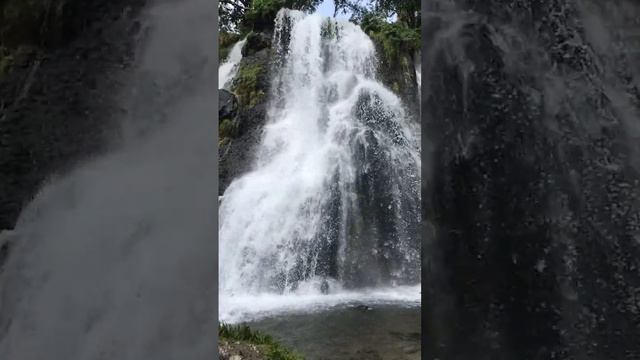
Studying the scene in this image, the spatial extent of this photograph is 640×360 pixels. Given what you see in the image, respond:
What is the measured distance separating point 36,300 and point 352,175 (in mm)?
8411

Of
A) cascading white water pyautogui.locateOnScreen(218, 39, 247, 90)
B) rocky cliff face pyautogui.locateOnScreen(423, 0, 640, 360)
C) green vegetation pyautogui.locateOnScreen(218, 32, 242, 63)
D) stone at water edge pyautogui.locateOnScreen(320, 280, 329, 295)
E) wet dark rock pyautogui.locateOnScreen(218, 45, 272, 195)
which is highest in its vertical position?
green vegetation pyautogui.locateOnScreen(218, 32, 242, 63)

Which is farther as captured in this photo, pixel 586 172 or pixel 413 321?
pixel 413 321

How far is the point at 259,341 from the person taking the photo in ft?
Answer: 15.3

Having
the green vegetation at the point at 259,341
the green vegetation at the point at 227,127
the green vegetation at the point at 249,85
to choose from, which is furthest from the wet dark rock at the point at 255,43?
the green vegetation at the point at 259,341

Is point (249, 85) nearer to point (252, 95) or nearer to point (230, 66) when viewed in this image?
point (252, 95)

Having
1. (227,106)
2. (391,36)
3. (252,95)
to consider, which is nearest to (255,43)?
(252,95)

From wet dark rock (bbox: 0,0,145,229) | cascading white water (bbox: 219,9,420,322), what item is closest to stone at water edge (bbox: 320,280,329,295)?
cascading white water (bbox: 219,9,420,322)

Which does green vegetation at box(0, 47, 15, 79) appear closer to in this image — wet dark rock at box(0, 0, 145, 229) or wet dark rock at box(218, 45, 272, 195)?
wet dark rock at box(0, 0, 145, 229)

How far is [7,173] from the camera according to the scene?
54.8 inches

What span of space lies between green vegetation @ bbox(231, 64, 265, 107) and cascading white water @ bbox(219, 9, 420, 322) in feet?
1.04

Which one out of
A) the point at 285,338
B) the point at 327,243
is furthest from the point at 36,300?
the point at 327,243

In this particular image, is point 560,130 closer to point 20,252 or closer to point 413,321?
point 20,252

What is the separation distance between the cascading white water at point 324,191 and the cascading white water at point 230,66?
101cm

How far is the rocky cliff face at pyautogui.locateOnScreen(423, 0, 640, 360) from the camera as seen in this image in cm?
157
